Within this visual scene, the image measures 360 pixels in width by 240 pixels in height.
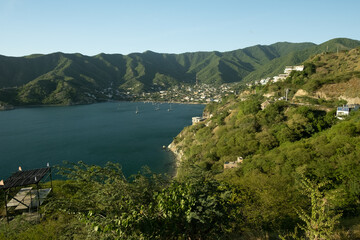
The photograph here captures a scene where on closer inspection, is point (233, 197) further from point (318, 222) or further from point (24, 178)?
point (24, 178)

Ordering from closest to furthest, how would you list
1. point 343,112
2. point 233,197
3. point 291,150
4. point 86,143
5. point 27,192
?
point 233,197, point 27,192, point 291,150, point 343,112, point 86,143

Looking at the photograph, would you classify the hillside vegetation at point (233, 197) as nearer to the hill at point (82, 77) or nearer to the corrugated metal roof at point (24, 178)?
the corrugated metal roof at point (24, 178)

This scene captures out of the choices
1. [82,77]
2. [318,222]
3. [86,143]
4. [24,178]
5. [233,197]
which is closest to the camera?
[318,222]

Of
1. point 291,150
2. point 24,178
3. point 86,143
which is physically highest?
point 24,178

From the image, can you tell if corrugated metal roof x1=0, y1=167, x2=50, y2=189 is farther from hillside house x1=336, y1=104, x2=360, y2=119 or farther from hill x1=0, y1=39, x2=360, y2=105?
hill x1=0, y1=39, x2=360, y2=105

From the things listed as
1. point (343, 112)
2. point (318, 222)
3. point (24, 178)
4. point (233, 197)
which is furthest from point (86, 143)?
point (318, 222)

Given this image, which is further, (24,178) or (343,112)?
(343,112)

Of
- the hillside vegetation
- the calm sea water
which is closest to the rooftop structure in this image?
the hillside vegetation

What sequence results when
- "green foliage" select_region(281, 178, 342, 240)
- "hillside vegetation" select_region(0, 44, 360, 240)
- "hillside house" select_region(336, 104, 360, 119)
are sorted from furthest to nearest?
"hillside house" select_region(336, 104, 360, 119), "green foliage" select_region(281, 178, 342, 240), "hillside vegetation" select_region(0, 44, 360, 240)

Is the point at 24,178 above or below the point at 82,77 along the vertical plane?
below

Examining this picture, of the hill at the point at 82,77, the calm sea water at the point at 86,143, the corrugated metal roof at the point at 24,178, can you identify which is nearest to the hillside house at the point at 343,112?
the calm sea water at the point at 86,143
